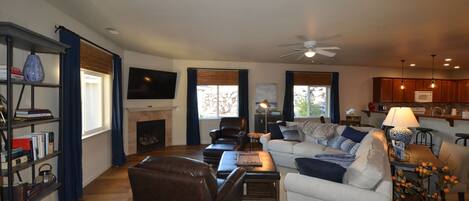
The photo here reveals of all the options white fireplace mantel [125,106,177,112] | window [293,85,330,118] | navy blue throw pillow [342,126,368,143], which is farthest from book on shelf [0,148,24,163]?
window [293,85,330,118]

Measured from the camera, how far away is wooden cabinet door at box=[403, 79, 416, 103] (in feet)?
28.9

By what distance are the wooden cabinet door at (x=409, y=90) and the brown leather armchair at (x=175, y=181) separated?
8.71m

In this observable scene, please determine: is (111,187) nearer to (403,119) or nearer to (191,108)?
(191,108)

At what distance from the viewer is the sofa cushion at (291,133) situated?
5.41 metres

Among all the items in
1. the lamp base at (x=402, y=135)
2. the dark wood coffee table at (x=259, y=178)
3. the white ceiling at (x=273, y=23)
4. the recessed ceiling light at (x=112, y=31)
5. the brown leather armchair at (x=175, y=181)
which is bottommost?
the dark wood coffee table at (x=259, y=178)

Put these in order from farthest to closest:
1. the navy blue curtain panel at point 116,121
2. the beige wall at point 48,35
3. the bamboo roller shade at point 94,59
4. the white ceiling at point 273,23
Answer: the navy blue curtain panel at point 116,121 < the bamboo roller shade at point 94,59 < the white ceiling at point 273,23 < the beige wall at point 48,35

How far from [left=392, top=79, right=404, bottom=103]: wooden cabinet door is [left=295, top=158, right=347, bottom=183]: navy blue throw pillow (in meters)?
7.56

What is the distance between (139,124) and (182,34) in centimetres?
296

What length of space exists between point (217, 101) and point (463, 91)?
8.74m

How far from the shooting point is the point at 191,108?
7.22 metres

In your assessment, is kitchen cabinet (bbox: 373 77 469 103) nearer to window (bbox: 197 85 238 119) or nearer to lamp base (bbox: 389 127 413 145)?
window (bbox: 197 85 238 119)

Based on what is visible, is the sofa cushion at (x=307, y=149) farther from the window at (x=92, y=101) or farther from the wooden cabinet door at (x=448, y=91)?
the wooden cabinet door at (x=448, y=91)

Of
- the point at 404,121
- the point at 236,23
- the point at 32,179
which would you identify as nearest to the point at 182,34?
the point at 236,23

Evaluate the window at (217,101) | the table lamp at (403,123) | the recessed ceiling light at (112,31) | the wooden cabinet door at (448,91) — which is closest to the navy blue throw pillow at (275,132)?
the window at (217,101)
